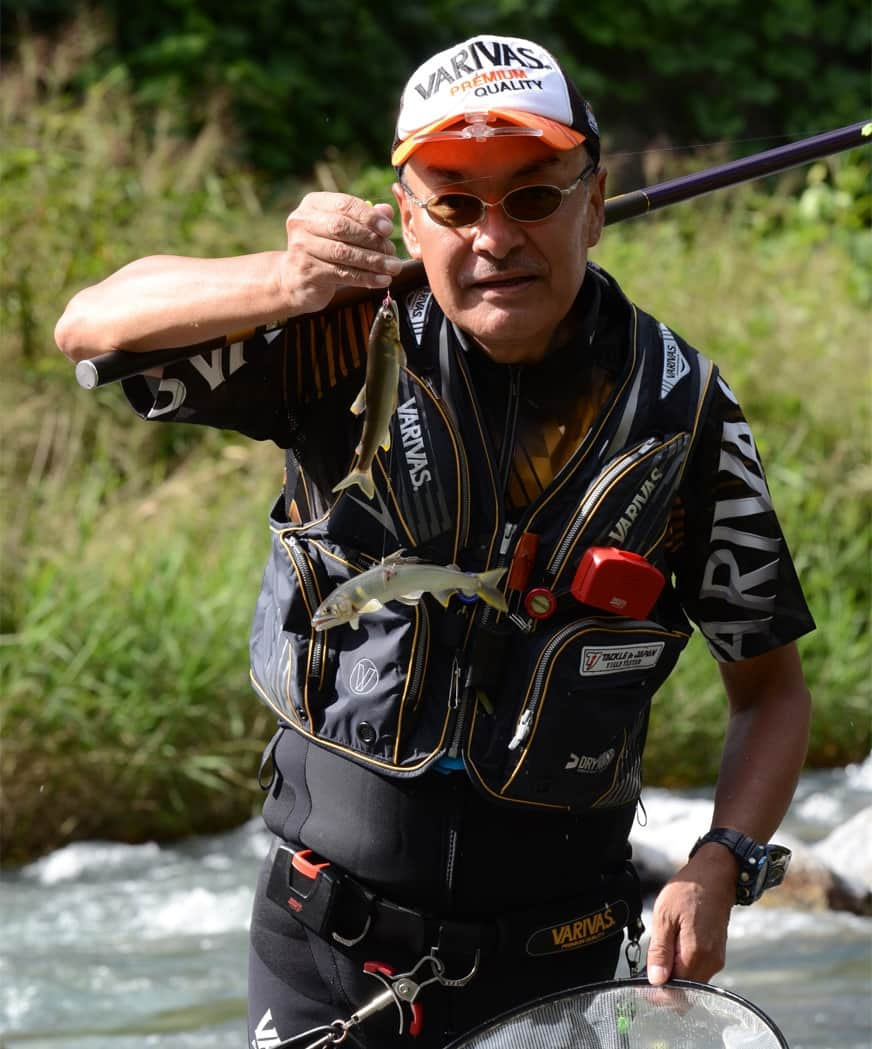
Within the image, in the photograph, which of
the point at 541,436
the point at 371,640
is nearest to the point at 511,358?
the point at 541,436

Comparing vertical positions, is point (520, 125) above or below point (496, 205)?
above

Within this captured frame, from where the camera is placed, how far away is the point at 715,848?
2.46 m

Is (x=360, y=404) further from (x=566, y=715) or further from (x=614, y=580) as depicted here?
(x=566, y=715)

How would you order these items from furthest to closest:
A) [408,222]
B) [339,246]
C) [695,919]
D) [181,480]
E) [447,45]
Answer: [447,45] < [181,480] < [408,222] < [695,919] < [339,246]

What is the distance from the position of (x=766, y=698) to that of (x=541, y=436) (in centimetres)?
58

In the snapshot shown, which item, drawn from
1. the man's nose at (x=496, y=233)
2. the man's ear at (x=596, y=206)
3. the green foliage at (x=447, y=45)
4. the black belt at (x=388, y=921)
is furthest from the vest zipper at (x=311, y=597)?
the green foliage at (x=447, y=45)

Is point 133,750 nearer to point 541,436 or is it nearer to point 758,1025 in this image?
point 541,436

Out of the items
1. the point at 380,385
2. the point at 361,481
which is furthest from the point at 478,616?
the point at 380,385

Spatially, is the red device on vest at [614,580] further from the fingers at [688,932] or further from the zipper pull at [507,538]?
the fingers at [688,932]

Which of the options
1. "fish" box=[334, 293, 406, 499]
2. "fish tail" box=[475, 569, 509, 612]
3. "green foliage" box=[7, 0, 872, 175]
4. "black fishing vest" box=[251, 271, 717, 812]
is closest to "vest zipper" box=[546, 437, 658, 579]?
"black fishing vest" box=[251, 271, 717, 812]

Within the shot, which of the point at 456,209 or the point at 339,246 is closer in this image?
the point at 339,246

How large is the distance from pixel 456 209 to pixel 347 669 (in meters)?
0.70

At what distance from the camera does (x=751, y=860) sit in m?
2.46

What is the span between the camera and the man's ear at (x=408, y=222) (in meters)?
2.45
